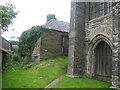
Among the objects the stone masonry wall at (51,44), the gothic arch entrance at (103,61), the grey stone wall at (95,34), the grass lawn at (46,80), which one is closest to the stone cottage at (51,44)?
the stone masonry wall at (51,44)

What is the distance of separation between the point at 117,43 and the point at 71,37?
4.83 meters

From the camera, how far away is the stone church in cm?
1045

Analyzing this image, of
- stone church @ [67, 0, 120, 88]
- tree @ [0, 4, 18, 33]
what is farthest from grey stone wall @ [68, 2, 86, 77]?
tree @ [0, 4, 18, 33]

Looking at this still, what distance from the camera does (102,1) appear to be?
1171cm

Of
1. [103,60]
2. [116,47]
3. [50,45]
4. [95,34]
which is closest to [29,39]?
[50,45]

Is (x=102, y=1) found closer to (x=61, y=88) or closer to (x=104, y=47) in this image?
(x=104, y=47)

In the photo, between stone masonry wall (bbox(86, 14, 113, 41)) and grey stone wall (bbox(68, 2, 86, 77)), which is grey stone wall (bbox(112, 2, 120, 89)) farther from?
grey stone wall (bbox(68, 2, 86, 77))

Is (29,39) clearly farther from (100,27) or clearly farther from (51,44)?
(100,27)

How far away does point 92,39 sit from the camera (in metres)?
11.8

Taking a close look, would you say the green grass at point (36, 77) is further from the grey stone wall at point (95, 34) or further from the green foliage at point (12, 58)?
the green foliage at point (12, 58)

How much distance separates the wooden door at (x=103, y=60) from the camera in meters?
10.6

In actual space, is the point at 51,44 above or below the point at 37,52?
above

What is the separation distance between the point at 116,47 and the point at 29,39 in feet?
44.0

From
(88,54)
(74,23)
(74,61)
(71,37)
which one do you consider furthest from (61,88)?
(74,23)
